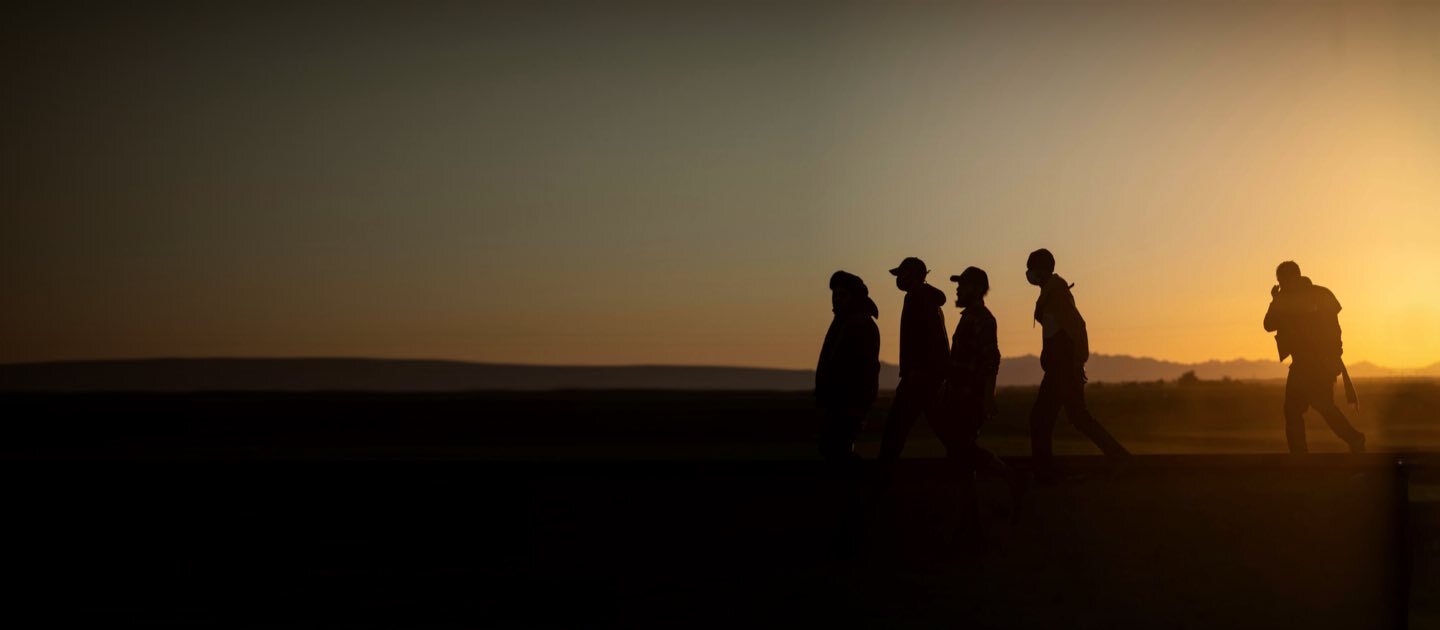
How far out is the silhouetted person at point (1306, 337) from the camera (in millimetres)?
14250

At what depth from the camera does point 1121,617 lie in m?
8.05

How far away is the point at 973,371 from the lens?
10.4m

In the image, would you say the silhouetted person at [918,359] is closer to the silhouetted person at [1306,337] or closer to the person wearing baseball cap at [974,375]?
the person wearing baseball cap at [974,375]

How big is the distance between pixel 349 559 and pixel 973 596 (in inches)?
160

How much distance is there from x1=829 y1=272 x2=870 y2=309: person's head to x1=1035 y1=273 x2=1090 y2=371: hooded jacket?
91.2 inches

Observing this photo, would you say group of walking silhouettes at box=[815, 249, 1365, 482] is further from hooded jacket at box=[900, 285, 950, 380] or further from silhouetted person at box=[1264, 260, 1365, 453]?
silhouetted person at box=[1264, 260, 1365, 453]

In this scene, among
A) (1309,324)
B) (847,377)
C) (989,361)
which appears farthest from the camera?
(1309,324)

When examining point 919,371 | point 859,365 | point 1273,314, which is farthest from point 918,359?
point 1273,314

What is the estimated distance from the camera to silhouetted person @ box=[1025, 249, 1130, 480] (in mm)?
11859

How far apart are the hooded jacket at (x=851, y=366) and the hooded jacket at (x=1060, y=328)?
7.84 feet

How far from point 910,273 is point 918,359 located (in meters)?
0.61

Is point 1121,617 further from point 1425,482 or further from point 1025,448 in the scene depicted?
point 1025,448

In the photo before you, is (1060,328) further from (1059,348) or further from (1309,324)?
(1309,324)

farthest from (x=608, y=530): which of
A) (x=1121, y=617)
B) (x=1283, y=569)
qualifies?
(x=1283, y=569)
